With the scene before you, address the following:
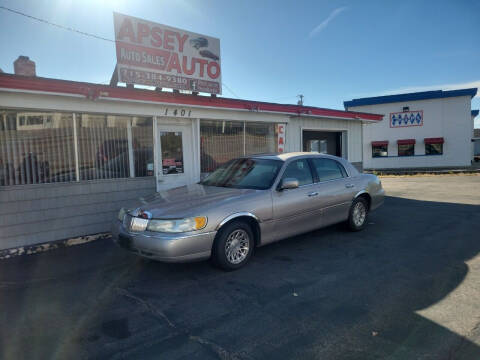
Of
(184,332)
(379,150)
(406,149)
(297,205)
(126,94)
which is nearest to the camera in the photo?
(184,332)

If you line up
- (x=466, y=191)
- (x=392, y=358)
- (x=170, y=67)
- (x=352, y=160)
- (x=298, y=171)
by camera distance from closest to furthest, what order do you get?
1. (x=392, y=358)
2. (x=298, y=171)
3. (x=170, y=67)
4. (x=466, y=191)
5. (x=352, y=160)

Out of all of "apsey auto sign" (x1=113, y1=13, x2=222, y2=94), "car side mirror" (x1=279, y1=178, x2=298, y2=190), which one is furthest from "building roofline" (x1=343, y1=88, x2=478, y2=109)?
"car side mirror" (x1=279, y1=178, x2=298, y2=190)

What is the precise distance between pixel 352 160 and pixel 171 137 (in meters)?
8.03

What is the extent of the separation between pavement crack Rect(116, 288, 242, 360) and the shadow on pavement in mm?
14

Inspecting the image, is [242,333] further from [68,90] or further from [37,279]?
[68,90]

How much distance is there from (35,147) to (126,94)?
2008 mm

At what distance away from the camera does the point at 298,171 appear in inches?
217

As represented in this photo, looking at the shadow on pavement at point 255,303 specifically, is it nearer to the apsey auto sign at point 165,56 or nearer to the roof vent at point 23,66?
the roof vent at point 23,66

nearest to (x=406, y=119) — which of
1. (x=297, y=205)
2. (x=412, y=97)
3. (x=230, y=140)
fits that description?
(x=412, y=97)

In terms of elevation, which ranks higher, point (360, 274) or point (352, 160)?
point (352, 160)

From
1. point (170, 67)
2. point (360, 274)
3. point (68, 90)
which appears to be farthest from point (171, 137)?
point (360, 274)

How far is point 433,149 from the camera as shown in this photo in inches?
1070

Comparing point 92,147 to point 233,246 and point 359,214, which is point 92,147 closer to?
point 233,246

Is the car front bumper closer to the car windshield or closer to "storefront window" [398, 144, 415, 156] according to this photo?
the car windshield
